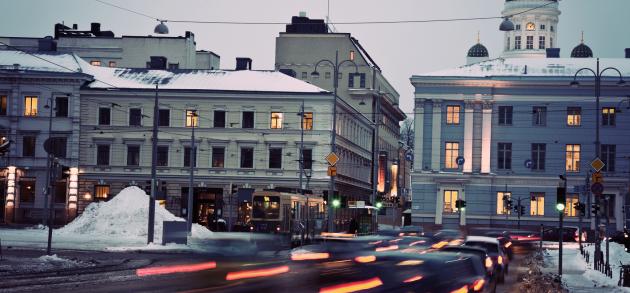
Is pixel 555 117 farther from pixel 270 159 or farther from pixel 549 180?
pixel 270 159

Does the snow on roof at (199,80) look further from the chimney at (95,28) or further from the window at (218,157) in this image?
the chimney at (95,28)

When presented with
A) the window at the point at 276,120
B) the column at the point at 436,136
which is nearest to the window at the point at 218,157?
the window at the point at 276,120

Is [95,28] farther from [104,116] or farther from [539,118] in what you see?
[539,118]

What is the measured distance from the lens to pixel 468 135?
278 feet

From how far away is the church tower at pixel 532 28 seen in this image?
460 feet

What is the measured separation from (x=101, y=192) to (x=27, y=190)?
5600mm

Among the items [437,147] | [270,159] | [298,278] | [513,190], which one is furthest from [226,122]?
[298,278]

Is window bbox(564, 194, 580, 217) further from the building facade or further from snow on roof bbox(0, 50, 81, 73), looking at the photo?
snow on roof bbox(0, 50, 81, 73)

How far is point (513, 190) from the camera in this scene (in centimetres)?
→ 8450

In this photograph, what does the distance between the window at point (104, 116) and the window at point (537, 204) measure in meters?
34.3

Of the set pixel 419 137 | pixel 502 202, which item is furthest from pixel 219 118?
pixel 502 202

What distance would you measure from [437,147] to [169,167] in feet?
71.5

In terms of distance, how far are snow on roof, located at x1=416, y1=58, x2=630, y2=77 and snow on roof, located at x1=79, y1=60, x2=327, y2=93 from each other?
11.3 metres

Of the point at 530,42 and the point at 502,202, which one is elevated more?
the point at 530,42
